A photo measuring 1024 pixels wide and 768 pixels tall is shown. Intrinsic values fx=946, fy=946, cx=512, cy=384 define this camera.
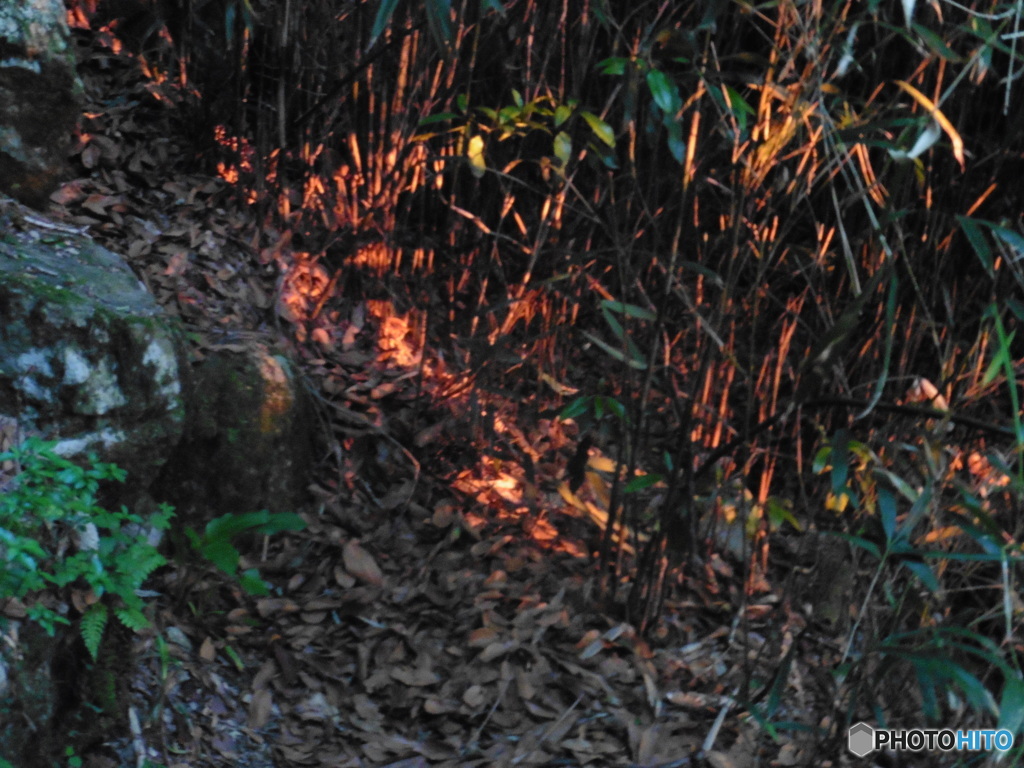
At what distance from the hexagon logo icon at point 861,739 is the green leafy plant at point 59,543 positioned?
135 centimetres

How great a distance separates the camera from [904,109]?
6.37 ft

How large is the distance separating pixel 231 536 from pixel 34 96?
1.33 meters

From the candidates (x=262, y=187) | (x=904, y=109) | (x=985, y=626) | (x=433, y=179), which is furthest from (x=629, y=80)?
(x=985, y=626)

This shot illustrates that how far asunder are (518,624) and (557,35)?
161 centimetres

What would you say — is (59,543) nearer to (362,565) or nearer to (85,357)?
(85,357)

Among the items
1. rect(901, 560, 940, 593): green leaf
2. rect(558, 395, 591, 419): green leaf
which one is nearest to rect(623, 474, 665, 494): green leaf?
rect(558, 395, 591, 419): green leaf

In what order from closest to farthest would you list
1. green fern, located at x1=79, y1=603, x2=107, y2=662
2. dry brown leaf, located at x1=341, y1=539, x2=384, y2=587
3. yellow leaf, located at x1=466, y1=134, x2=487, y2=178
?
1. green fern, located at x1=79, y1=603, x2=107, y2=662
2. yellow leaf, located at x1=466, y1=134, x2=487, y2=178
3. dry brown leaf, located at x1=341, y1=539, x2=384, y2=587

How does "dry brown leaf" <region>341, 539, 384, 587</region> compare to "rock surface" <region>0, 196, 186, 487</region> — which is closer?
"rock surface" <region>0, 196, 186, 487</region>

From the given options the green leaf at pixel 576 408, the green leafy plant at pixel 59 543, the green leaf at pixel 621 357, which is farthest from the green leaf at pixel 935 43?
the green leafy plant at pixel 59 543

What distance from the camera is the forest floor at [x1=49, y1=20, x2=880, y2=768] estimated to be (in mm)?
1981

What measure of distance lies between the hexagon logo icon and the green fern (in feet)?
4.63

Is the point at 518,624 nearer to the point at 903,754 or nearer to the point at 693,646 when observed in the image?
the point at 693,646

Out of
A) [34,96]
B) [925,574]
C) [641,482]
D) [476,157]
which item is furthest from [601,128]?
[34,96]

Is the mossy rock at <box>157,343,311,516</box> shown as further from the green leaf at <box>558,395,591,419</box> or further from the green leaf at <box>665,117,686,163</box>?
the green leaf at <box>665,117,686,163</box>
